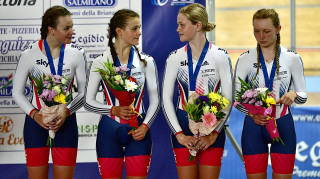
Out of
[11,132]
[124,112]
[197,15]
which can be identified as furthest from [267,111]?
[11,132]

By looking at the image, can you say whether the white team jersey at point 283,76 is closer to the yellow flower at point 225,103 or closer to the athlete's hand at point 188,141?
the yellow flower at point 225,103

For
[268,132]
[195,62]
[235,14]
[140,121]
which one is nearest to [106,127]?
[140,121]

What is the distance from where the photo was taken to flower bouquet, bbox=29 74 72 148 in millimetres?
4180

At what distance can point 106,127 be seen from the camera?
4168 millimetres

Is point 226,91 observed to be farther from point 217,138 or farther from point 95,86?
point 95,86

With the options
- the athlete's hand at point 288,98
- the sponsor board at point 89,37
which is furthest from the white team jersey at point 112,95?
the sponsor board at point 89,37

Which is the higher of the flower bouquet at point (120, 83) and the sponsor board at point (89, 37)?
the sponsor board at point (89, 37)

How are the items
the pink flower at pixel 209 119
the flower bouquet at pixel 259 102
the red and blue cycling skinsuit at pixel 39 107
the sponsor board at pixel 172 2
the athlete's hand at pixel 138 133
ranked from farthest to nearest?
the sponsor board at pixel 172 2 → the red and blue cycling skinsuit at pixel 39 107 → the athlete's hand at pixel 138 133 → the flower bouquet at pixel 259 102 → the pink flower at pixel 209 119

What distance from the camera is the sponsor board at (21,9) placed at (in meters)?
5.44

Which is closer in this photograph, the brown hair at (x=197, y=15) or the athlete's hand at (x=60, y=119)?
the brown hair at (x=197, y=15)

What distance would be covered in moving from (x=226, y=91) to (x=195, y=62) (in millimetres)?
341

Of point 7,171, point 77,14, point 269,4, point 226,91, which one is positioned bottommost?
point 7,171

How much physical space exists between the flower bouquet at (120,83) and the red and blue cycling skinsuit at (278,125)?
35.2 inches

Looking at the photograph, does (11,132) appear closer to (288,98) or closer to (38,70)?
(38,70)
